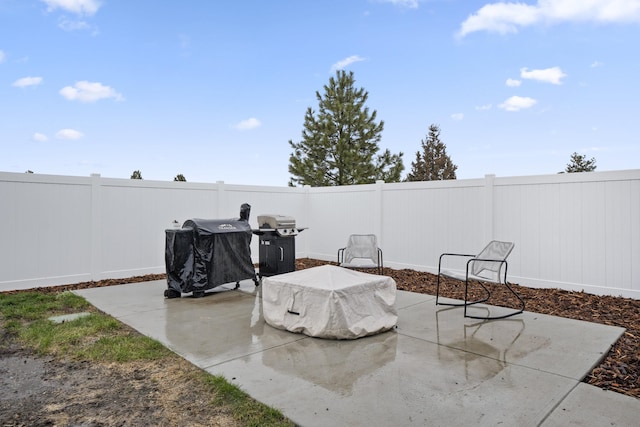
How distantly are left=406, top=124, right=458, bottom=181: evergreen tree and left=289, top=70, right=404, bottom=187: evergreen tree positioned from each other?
35.3 ft

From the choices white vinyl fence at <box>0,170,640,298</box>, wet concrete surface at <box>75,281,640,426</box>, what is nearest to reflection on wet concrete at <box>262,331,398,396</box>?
wet concrete surface at <box>75,281,640,426</box>

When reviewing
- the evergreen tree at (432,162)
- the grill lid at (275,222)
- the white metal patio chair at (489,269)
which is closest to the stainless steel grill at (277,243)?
the grill lid at (275,222)

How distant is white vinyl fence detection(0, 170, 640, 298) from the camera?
514 cm

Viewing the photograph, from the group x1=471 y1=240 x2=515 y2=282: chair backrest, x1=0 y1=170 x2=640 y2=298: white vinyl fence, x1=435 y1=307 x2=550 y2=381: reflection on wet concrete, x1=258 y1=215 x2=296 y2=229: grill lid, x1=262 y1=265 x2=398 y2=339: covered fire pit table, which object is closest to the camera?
x1=435 y1=307 x2=550 y2=381: reflection on wet concrete

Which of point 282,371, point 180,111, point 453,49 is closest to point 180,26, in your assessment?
point 180,111

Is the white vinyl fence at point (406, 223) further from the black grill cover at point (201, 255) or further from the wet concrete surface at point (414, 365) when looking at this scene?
the black grill cover at point (201, 255)

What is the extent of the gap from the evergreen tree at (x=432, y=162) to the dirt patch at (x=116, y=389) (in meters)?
24.4

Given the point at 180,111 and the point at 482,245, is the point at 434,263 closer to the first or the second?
the point at 482,245

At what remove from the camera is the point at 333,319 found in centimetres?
346

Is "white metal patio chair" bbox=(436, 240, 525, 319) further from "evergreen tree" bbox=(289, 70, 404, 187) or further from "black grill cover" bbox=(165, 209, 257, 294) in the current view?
"evergreen tree" bbox=(289, 70, 404, 187)

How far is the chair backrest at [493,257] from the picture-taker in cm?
454

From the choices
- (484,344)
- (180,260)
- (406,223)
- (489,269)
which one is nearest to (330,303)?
(484,344)

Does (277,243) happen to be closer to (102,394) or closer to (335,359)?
(335,359)

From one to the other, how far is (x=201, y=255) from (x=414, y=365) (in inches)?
140
